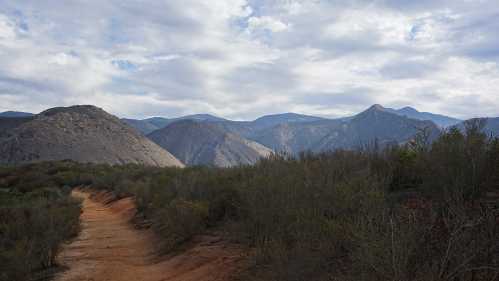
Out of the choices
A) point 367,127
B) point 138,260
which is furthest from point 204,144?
point 138,260

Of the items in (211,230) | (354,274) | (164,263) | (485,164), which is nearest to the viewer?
(354,274)

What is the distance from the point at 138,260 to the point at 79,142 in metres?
83.5

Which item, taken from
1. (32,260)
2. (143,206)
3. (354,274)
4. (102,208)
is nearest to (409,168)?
(354,274)

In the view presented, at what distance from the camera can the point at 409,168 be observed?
1212 cm

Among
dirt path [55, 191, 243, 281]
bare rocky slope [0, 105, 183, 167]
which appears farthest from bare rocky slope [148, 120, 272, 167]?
dirt path [55, 191, 243, 281]

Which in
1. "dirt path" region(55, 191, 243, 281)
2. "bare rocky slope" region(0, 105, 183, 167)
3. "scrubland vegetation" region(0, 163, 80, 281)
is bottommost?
"dirt path" region(55, 191, 243, 281)

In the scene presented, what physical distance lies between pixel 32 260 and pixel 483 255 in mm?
10715

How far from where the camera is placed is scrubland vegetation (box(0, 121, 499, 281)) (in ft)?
16.6

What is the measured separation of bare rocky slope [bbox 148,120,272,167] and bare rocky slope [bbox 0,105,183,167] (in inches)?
1185

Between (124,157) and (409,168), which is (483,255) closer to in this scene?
(409,168)

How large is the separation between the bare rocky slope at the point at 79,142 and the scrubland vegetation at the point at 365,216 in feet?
251

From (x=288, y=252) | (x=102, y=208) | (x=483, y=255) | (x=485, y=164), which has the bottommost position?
(x=102, y=208)

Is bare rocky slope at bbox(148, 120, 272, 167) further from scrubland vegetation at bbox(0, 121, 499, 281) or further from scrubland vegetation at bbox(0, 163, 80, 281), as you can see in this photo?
scrubland vegetation at bbox(0, 121, 499, 281)

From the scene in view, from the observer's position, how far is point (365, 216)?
7.96 metres
